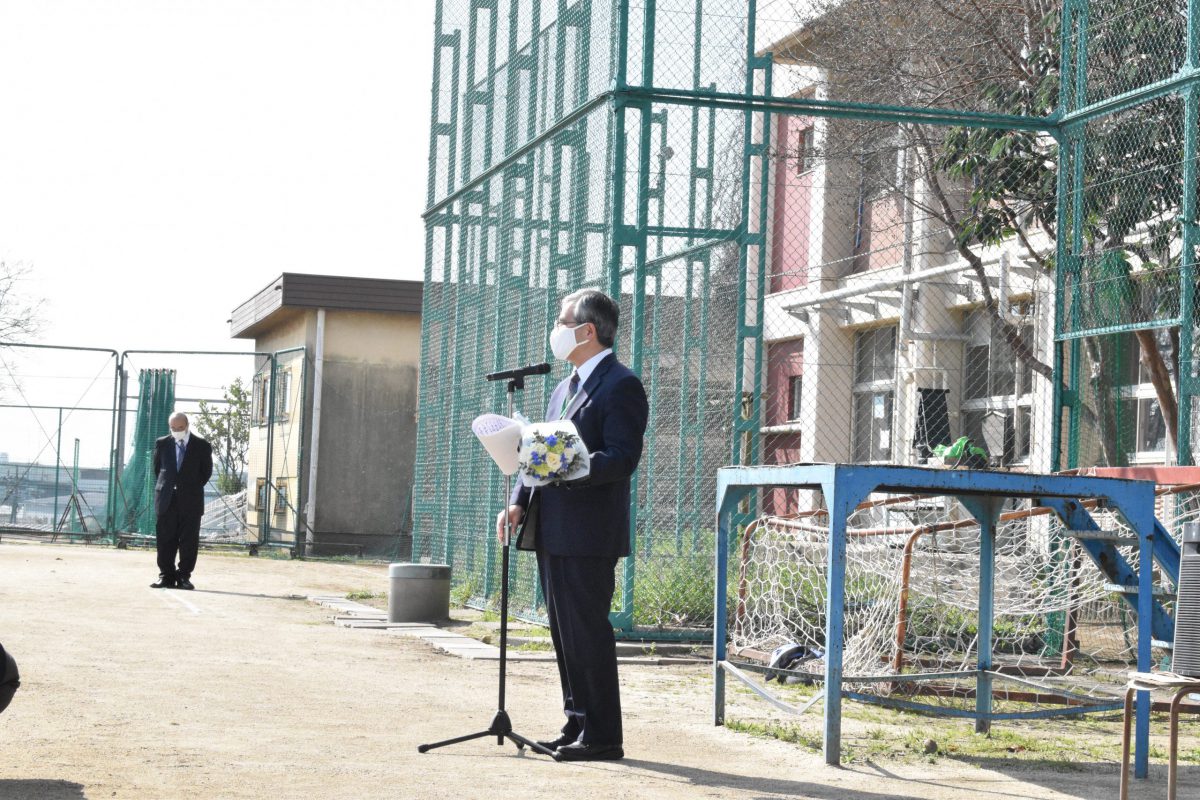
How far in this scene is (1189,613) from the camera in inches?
178

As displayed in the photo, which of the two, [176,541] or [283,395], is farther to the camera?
[283,395]

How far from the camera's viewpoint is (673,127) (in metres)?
11.3

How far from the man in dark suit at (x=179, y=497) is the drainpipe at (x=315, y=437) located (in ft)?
30.2

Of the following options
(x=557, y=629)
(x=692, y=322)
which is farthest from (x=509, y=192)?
(x=557, y=629)

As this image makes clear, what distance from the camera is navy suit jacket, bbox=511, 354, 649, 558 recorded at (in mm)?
6113

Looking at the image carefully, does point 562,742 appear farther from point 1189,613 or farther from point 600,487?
point 1189,613

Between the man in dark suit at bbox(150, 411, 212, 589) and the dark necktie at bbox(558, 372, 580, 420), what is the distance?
33.2 feet

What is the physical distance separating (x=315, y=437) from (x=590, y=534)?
2046 centimetres

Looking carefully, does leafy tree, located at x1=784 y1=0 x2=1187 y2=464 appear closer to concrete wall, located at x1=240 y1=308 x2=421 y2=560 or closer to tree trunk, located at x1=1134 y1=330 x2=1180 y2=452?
tree trunk, located at x1=1134 y1=330 x2=1180 y2=452

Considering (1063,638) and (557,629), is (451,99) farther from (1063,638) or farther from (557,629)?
(557,629)

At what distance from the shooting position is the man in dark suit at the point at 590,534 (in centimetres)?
609

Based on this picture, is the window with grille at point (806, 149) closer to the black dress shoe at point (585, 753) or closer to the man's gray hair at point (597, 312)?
the man's gray hair at point (597, 312)

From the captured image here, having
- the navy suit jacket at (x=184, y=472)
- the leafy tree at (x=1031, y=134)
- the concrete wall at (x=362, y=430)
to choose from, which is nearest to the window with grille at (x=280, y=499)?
the concrete wall at (x=362, y=430)

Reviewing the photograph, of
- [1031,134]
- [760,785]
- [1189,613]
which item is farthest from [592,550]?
[1031,134]
